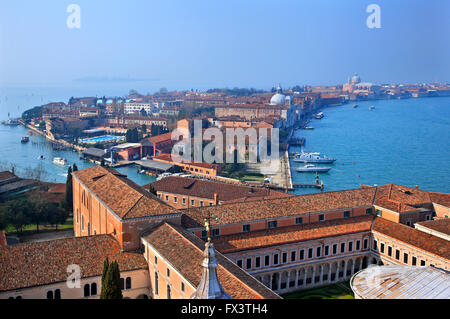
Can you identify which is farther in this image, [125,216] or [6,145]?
[6,145]

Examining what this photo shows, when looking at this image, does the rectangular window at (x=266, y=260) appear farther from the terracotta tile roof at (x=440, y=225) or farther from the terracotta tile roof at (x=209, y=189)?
the terracotta tile roof at (x=209, y=189)

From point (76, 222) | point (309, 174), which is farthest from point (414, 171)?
point (76, 222)

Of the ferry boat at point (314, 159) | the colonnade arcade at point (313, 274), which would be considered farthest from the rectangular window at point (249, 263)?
the ferry boat at point (314, 159)

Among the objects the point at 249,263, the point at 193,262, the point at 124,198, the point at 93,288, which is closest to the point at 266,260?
the point at 249,263

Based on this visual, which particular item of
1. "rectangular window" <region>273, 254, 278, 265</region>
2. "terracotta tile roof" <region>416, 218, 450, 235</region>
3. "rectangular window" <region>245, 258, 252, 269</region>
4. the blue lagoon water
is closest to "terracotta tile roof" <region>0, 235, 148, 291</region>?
"rectangular window" <region>245, 258, 252, 269</region>

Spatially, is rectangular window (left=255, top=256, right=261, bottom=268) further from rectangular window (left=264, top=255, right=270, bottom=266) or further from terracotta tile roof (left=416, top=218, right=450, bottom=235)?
terracotta tile roof (left=416, top=218, right=450, bottom=235)
